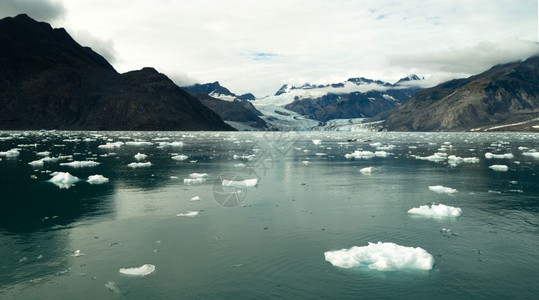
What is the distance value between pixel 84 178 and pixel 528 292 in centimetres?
2471

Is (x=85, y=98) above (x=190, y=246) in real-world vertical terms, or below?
above

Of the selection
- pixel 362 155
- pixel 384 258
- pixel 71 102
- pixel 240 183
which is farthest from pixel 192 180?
pixel 71 102

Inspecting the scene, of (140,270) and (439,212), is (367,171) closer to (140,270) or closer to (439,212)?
(439,212)

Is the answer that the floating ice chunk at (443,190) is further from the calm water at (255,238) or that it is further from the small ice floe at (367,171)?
the small ice floe at (367,171)

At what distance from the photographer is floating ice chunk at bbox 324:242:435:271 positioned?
10414 millimetres

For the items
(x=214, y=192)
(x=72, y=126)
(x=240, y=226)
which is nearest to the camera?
(x=240, y=226)

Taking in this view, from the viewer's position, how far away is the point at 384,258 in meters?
10.5

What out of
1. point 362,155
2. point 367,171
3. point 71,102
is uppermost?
point 71,102

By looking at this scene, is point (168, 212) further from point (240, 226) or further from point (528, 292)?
point (528, 292)

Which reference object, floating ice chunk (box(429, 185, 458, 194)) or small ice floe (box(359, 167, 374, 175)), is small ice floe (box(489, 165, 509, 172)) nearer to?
small ice floe (box(359, 167, 374, 175))

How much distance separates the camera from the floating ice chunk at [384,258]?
10414 millimetres

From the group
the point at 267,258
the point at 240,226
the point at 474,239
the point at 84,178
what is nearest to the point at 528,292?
the point at 474,239

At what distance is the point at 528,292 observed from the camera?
902cm

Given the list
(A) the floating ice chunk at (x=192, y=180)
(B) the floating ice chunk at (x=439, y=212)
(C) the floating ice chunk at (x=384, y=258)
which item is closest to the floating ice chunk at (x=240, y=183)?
(A) the floating ice chunk at (x=192, y=180)
